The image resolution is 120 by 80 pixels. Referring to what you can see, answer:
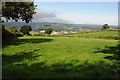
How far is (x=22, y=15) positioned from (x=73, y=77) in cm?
2740

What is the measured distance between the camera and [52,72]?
8.14 m

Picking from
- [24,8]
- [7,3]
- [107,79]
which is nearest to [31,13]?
[24,8]

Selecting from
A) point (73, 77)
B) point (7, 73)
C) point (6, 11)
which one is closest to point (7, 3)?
point (6, 11)

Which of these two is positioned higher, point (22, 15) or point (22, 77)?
point (22, 15)

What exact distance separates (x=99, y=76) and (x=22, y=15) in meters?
27.8

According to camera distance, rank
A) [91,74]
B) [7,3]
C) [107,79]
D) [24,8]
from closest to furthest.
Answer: [107,79] → [91,74] → [7,3] → [24,8]

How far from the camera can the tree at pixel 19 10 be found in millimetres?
26456

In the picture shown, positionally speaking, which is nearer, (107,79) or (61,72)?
(107,79)

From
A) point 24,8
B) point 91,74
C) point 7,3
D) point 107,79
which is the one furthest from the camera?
point 24,8

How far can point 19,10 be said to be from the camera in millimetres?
30000

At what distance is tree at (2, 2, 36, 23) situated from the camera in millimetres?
26456

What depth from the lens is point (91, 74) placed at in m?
7.70

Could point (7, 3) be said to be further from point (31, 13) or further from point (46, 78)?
point (46, 78)

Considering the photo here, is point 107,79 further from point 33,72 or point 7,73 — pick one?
point 7,73
